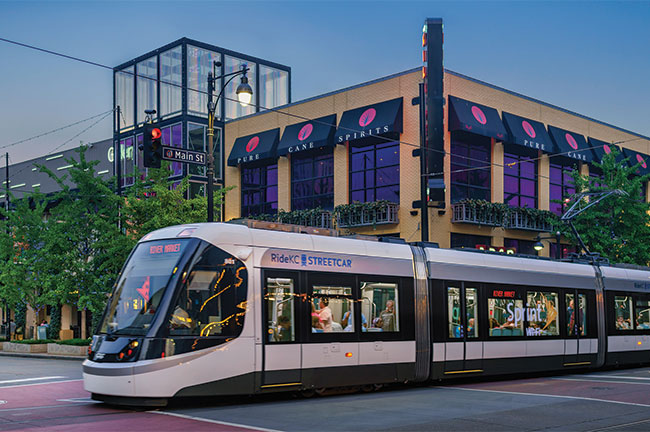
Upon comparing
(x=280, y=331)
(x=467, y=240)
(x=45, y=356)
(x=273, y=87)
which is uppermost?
(x=273, y=87)

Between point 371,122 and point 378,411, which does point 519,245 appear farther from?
point 378,411

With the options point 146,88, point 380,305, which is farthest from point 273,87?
point 380,305

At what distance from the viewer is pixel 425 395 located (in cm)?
1545

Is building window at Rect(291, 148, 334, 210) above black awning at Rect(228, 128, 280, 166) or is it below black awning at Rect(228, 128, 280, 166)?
below

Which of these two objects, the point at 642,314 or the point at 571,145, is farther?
the point at 571,145

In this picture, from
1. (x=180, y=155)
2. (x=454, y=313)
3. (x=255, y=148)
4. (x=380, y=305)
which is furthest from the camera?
(x=255, y=148)

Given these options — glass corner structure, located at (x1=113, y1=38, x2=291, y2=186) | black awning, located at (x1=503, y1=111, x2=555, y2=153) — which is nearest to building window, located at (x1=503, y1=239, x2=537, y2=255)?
black awning, located at (x1=503, y1=111, x2=555, y2=153)

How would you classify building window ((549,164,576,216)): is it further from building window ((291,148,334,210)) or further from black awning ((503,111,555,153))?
building window ((291,148,334,210))

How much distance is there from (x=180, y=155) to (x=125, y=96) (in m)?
28.6

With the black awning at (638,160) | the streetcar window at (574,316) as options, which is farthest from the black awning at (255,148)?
the streetcar window at (574,316)

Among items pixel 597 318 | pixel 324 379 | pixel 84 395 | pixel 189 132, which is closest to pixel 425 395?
pixel 324 379

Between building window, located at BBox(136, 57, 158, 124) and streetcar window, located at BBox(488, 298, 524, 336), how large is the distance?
3037cm

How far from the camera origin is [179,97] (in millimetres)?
43125

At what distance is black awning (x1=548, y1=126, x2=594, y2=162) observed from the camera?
37.9m
